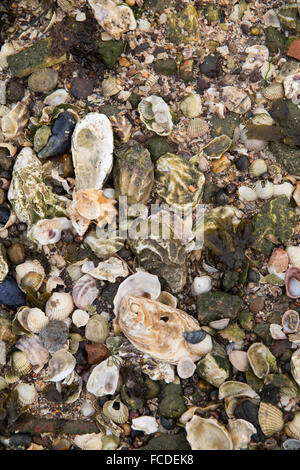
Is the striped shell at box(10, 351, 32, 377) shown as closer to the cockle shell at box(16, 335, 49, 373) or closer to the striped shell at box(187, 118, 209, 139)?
the cockle shell at box(16, 335, 49, 373)

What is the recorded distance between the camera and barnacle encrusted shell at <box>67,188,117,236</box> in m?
3.53

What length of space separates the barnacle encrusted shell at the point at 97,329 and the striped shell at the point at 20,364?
567 mm

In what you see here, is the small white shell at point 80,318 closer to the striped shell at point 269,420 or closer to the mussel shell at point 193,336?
the mussel shell at point 193,336

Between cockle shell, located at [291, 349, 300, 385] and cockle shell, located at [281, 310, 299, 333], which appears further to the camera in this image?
cockle shell, located at [281, 310, 299, 333]

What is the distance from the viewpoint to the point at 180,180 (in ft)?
11.8

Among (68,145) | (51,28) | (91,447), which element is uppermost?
(51,28)

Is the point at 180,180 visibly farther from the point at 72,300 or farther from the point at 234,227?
the point at 72,300

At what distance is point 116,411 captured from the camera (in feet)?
11.2

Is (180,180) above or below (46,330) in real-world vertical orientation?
above

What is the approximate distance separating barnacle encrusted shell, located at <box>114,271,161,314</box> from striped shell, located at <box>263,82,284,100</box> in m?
1.97

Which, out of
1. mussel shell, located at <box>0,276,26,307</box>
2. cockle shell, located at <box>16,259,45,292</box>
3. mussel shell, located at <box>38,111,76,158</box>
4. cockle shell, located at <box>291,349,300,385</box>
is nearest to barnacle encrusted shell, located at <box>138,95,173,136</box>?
mussel shell, located at <box>38,111,76,158</box>

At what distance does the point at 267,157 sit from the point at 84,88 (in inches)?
71.2

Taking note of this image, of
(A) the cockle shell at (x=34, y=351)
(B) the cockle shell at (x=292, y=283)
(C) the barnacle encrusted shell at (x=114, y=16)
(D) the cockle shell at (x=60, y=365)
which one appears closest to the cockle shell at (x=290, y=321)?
(B) the cockle shell at (x=292, y=283)

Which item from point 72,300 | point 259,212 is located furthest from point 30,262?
point 259,212
